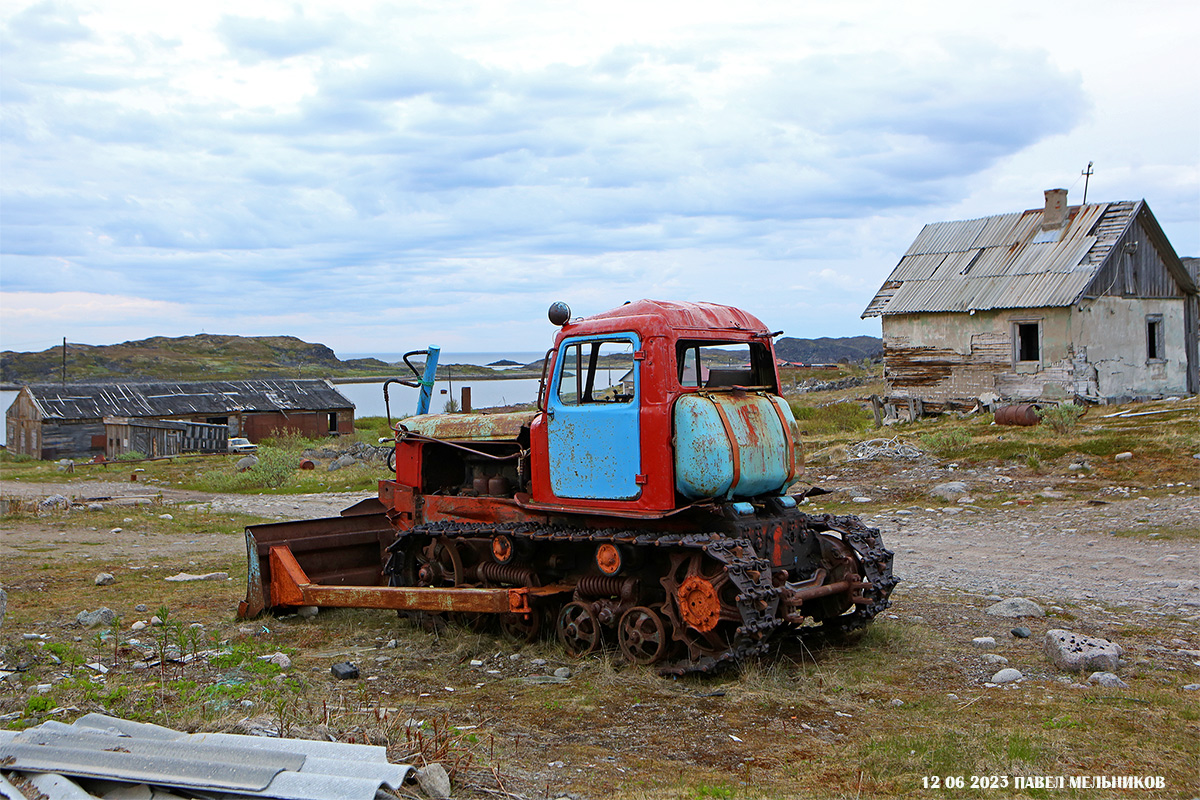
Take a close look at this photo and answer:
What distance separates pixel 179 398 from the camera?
44.5 m

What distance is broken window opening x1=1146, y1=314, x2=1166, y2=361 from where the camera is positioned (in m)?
28.0

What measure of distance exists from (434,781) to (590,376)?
162 inches

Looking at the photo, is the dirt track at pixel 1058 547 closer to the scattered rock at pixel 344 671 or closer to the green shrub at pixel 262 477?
the scattered rock at pixel 344 671

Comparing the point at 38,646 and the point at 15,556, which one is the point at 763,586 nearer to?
the point at 38,646

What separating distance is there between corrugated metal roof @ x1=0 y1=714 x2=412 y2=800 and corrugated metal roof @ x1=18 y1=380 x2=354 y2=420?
4088cm

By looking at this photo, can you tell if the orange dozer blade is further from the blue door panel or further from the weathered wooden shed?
the weathered wooden shed

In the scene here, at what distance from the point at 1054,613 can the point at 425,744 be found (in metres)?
6.42

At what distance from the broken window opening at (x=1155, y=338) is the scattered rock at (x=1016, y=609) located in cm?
2217

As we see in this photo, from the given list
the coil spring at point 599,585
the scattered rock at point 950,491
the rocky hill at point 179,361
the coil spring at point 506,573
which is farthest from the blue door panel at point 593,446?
the rocky hill at point 179,361

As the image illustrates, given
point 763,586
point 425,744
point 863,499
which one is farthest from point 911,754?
point 863,499

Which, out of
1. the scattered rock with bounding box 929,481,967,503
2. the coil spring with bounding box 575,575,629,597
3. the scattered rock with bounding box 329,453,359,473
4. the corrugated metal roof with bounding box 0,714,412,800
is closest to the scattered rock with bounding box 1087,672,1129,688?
the coil spring with bounding box 575,575,629,597

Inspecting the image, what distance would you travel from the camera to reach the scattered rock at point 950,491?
16.4 metres

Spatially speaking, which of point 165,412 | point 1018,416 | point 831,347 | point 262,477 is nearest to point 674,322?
Result: point 1018,416

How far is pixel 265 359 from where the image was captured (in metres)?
135
